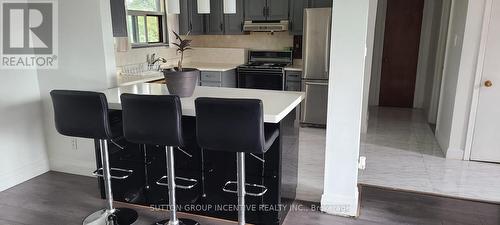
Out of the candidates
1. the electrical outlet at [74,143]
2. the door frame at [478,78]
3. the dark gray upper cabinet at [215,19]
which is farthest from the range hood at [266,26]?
the electrical outlet at [74,143]

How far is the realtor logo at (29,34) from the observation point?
126 inches

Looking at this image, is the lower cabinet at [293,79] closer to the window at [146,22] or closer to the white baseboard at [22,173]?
the window at [146,22]

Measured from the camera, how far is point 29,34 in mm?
3332

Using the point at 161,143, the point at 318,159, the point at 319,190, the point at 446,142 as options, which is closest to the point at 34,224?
the point at 161,143

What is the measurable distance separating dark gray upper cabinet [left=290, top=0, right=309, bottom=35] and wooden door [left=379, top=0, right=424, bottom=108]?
223 cm

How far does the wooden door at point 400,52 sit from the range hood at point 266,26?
243cm

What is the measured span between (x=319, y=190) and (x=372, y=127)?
8.03 ft

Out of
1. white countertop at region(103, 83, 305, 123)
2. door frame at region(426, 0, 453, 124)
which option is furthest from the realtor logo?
door frame at region(426, 0, 453, 124)

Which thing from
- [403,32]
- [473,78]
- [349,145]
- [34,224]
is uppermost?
[403,32]

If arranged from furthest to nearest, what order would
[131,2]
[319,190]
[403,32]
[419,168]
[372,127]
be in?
[403,32] < [372,127] < [131,2] < [419,168] < [319,190]

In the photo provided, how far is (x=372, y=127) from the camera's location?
17.4 ft

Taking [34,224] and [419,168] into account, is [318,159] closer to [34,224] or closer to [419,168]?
[419,168]

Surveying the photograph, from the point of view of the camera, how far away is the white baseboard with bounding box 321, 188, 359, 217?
9.12 ft

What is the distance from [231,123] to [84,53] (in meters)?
1.92
